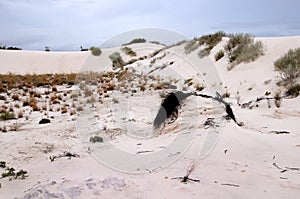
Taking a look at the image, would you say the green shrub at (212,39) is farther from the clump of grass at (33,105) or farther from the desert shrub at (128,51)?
the desert shrub at (128,51)

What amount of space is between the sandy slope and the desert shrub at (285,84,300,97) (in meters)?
0.53

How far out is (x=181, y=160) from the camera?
16.0 ft

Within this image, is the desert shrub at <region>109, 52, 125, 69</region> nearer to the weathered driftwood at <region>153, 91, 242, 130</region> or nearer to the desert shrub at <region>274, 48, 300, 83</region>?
the desert shrub at <region>274, 48, 300, 83</region>

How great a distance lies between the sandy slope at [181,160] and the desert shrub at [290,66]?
177cm

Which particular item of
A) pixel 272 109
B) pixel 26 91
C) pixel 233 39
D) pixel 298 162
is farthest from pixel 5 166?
pixel 233 39

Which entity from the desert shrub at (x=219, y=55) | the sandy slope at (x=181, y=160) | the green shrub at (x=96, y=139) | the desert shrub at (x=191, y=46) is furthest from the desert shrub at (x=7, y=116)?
the desert shrub at (x=191, y=46)

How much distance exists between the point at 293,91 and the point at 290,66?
163cm

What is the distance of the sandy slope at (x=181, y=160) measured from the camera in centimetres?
371

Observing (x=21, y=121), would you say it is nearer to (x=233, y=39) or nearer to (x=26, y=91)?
(x=26, y=91)

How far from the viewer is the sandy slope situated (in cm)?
371

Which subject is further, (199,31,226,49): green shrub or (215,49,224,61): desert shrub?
(199,31,226,49): green shrub

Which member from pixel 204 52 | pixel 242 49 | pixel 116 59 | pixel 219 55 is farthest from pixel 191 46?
pixel 116 59

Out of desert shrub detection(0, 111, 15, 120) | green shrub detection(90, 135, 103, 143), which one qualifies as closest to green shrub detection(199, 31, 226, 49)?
desert shrub detection(0, 111, 15, 120)

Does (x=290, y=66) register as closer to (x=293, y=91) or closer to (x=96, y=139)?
(x=293, y=91)
